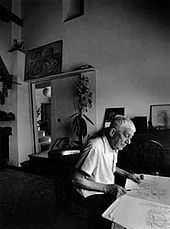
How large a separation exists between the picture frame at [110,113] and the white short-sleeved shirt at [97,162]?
84.3 inches

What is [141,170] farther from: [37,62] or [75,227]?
[37,62]

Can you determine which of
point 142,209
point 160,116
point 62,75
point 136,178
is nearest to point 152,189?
point 136,178

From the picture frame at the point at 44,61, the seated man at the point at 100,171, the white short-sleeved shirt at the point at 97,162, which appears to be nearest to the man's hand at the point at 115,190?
the seated man at the point at 100,171

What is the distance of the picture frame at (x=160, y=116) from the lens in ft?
9.09

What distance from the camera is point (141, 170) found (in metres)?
2.28

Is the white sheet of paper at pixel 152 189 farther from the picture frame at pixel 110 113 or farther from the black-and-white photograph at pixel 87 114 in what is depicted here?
the picture frame at pixel 110 113

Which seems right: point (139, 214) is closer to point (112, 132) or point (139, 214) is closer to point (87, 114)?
point (112, 132)

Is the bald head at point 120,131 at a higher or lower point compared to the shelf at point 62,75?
lower

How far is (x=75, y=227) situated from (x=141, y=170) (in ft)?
4.33

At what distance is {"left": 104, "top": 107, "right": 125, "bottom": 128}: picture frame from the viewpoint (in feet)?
10.8

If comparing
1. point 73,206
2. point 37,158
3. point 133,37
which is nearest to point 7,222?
point 73,206

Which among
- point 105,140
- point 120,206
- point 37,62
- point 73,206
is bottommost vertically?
point 73,206

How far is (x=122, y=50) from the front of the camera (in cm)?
333

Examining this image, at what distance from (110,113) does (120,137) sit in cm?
225
